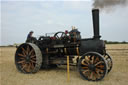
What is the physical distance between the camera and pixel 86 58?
5.73 metres

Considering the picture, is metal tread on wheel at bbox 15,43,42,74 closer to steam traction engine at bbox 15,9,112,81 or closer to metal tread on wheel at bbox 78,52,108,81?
steam traction engine at bbox 15,9,112,81

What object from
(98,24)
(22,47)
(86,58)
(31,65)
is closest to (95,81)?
(86,58)

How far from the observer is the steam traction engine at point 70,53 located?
5.58 meters

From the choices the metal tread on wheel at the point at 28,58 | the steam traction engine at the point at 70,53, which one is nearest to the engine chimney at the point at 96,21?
the steam traction engine at the point at 70,53

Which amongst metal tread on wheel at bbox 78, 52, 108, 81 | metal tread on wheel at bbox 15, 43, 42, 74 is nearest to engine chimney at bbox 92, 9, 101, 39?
metal tread on wheel at bbox 78, 52, 108, 81

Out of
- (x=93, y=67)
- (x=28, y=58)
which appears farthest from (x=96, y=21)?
(x=28, y=58)

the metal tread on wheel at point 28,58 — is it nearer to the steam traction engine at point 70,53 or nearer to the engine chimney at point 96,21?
the steam traction engine at point 70,53

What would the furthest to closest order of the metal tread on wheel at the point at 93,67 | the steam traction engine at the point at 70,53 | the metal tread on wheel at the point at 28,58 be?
the metal tread on wheel at the point at 28,58 → the steam traction engine at the point at 70,53 → the metal tread on wheel at the point at 93,67

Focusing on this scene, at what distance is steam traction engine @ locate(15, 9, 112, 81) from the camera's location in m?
5.58

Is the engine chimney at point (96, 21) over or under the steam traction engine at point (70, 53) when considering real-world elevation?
over

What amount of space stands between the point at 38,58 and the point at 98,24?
10.2 ft

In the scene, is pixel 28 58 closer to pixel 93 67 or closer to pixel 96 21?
pixel 93 67

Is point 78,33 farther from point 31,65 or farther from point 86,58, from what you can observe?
point 31,65

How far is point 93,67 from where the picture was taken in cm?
554
